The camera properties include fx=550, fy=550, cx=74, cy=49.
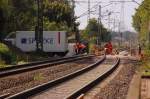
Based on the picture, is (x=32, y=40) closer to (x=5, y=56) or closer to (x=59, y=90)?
(x=5, y=56)

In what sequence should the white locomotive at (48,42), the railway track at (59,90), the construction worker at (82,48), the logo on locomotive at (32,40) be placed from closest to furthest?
1. the railway track at (59,90)
2. the white locomotive at (48,42)
3. the logo on locomotive at (32,40)
4. the construction worker at (82,48)

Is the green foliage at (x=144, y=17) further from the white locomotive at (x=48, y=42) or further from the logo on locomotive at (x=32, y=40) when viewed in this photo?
the logo on locomotive at (x=32, y=40)

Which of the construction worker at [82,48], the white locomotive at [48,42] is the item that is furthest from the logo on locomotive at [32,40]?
the construction worker at [82,48]

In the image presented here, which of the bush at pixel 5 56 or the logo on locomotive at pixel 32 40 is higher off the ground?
the logo on locomotive at pixel 32 40

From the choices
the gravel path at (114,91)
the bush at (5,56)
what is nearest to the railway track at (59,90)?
the gravel path at (114,91)

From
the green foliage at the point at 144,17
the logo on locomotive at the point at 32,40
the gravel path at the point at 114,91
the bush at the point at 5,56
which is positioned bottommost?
the gravel path at the point at 114,91

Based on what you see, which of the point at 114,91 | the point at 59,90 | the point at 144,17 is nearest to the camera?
the point at 114,91

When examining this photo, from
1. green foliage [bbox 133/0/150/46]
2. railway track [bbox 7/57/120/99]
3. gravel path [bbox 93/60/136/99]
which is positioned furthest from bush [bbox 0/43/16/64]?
gravel path [bbox 93/60/136/99]

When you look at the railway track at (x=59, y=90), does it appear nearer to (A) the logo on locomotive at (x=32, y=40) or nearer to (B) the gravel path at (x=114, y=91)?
(B) the gravel path at (x=114, y=91)

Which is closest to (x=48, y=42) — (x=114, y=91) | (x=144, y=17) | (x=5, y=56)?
(x=144, y=17)

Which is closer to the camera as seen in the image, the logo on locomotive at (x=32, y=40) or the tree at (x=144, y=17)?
the tree at (x=144, y=17)

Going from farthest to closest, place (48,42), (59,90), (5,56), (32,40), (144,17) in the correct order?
(144,17) < (32,40) < (48,42) < (5,56) < (59,90)

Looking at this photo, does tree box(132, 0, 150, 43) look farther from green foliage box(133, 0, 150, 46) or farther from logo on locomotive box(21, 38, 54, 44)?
logo on locomotive box(21, 38, 54, 44)

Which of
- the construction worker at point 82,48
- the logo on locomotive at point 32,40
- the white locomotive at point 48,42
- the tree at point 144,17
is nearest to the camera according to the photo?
the tree at point 144,17
